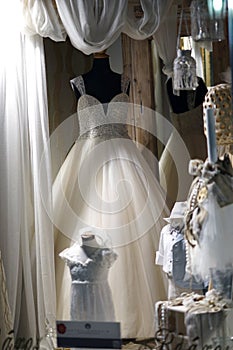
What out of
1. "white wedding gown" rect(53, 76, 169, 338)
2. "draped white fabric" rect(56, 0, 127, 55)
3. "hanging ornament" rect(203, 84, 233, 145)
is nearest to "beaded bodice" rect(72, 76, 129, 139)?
"white wedding gown" rect(53, 76, 169, 338)

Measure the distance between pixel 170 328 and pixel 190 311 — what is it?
0.07 meters

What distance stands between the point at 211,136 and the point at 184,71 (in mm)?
190

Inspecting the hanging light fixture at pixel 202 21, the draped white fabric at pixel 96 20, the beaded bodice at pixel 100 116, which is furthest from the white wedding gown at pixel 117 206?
the hanging light fixture at pixel 202 21

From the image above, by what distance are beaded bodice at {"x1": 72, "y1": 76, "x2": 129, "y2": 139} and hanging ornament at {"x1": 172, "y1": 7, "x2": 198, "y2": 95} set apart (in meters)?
0.15

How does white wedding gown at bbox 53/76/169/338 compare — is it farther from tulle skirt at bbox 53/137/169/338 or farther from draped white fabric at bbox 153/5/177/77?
draped white fabric at bbox 153/5/177/77

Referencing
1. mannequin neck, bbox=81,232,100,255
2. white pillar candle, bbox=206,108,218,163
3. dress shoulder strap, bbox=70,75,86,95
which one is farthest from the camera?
dress shoulder strap, bbox=70,75,86,95

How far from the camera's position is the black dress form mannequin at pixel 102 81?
1.78 m

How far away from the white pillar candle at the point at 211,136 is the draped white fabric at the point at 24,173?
433 mm

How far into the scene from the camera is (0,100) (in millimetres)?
1865

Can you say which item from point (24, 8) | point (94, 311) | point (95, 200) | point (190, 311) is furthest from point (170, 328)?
point (24, 8)

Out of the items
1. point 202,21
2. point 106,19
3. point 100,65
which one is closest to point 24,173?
point 100,65

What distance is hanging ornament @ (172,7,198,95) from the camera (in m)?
1.70

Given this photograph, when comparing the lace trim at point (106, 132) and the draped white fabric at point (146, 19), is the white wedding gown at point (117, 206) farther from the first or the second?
the draped white fabric at point (146, 19)

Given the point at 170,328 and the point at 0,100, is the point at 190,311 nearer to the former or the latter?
the point at 170,328
